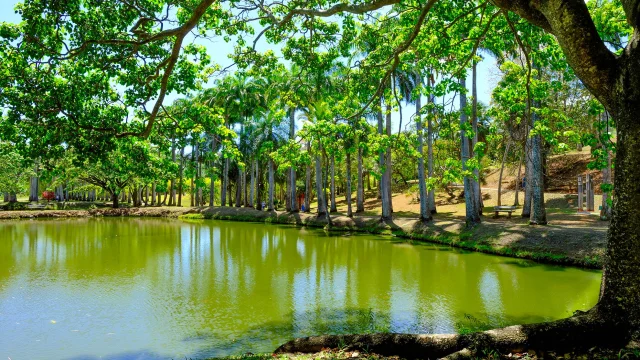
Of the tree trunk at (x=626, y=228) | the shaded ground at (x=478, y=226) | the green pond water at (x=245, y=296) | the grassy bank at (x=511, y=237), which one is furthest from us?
the shaded ground at (x=478, y=226)

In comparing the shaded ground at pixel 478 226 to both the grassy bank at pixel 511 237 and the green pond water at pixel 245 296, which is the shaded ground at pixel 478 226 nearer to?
the grassy bank at pixel 511 237

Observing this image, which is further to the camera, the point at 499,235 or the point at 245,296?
the point at 499,235

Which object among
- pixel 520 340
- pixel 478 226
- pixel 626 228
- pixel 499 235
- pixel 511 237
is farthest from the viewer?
pixel 478 226

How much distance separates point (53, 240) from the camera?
2236 cm

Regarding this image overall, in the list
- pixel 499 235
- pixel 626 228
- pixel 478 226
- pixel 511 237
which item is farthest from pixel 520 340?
pixel 478 226

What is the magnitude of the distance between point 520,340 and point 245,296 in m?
7.54

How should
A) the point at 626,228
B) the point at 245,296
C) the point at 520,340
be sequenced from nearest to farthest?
1. the point at 626,228
2. the point at 520,340
3. the point at 245,296

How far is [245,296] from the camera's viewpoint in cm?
1067

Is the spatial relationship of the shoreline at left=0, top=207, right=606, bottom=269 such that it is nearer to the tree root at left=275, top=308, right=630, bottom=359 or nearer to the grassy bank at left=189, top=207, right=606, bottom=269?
the grassy bank at left=189, top=207, right=606, bottom=269

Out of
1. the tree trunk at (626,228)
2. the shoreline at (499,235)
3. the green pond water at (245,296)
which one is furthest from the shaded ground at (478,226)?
the tree trunk at (626,228)

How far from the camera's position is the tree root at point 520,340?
14.0 ft

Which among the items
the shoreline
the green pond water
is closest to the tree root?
the green pond water

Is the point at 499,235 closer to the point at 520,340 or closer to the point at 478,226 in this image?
the point at 478,226

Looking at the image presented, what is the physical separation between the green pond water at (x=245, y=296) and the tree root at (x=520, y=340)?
114 inches
